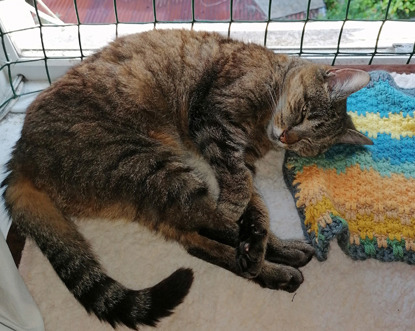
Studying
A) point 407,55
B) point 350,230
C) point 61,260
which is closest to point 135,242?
point 61,260

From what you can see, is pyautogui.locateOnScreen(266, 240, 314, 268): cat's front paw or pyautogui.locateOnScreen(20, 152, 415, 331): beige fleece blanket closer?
pyautogui.locateOnScreen(20, 152, 415, 331): beige fleece blanket

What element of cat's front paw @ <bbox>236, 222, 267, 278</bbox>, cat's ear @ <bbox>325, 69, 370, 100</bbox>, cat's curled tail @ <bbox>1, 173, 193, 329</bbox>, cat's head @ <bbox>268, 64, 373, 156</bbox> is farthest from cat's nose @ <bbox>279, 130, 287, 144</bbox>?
cat's curled tail @ <bbox>1, 173, 193, 329</bbox>

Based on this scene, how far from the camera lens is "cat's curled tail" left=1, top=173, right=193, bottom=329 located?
143cm

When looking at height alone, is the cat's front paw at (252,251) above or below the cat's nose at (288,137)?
below

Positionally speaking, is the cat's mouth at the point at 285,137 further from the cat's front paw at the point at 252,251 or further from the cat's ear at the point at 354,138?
the cat's front paw at the point at 252,251

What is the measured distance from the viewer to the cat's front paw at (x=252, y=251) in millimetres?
1606

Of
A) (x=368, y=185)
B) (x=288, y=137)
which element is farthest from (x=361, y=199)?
(x=288, y=137)

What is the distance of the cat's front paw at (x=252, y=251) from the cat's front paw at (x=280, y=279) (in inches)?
1.8

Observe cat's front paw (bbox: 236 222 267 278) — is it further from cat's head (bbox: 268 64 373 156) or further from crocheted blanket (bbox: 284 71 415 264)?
cat's head (bbox: 268 64 373 156)

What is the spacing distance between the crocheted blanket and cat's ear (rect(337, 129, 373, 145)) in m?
0.06

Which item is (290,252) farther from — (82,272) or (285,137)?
(82,272)

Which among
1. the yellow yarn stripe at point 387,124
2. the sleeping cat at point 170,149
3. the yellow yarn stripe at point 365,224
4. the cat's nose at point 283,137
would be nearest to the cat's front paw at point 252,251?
the sleeping cat at point 170,149

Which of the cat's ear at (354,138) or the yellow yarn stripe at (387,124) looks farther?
the yellow yarn stripe at (387,124)

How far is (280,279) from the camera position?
64.4 inches
